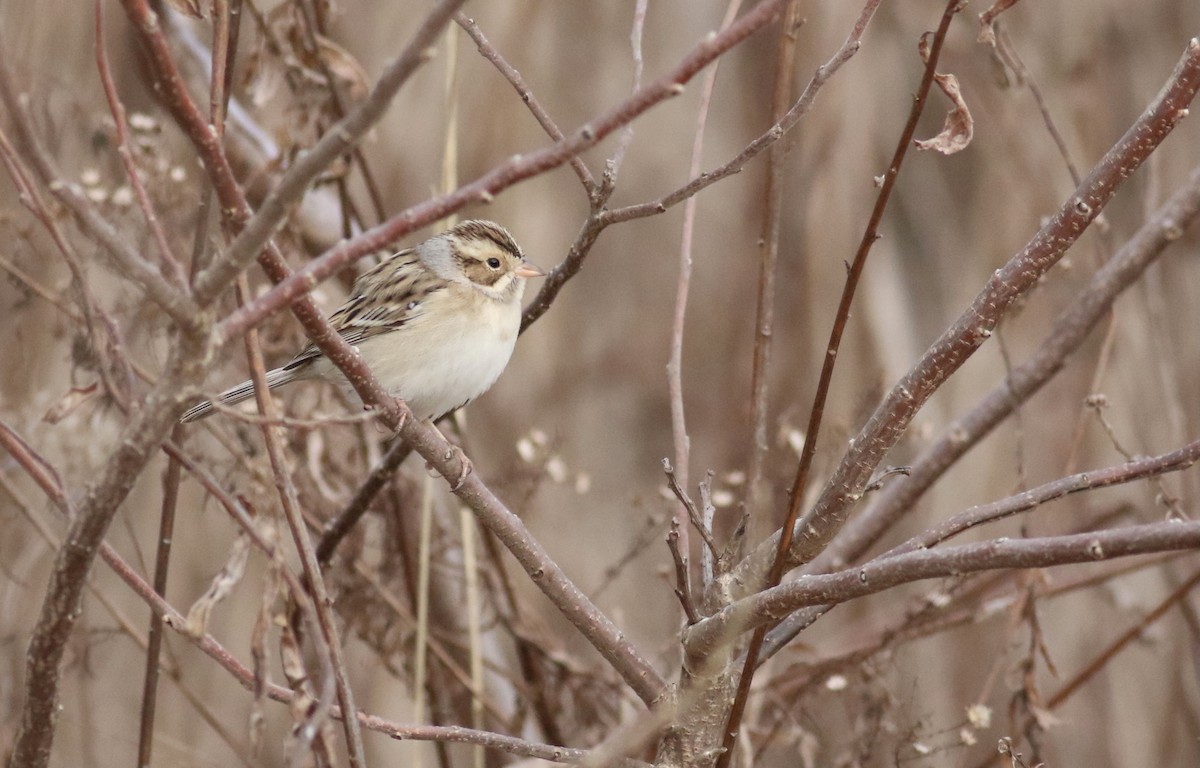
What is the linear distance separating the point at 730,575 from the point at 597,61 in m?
4.70

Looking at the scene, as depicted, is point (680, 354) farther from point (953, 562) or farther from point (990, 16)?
point (953, 562)

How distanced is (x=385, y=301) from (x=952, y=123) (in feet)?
6.84

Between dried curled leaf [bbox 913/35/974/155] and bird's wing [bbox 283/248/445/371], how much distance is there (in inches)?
78.0

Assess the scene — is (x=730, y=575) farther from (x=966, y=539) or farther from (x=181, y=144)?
(x=966, y=539)

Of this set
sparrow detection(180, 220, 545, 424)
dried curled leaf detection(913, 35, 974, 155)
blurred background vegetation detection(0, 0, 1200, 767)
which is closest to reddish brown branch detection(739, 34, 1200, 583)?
dried curled leaf detection(913, 35, 974, 155)

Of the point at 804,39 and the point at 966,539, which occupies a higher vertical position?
the point at 804,39

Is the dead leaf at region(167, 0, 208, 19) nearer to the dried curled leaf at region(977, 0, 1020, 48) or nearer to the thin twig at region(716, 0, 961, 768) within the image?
the thin twig at region(716, 0, 961, 768)

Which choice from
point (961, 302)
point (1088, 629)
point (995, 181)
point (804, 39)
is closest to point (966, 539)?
point (1088, 629)

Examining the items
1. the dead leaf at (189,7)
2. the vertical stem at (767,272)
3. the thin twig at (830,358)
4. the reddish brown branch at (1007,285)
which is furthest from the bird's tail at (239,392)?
the reddish brown branch at (1007,285)

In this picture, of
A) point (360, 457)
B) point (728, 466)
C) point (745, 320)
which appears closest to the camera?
point (360, 457)

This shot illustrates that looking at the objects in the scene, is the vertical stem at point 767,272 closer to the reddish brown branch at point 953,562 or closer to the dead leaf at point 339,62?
the reddish brown branch at point 953,562

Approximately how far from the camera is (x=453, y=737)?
6.22 ft

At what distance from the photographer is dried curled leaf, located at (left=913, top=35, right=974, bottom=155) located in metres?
1.81

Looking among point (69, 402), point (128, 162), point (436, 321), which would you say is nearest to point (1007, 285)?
point (128, 162)
